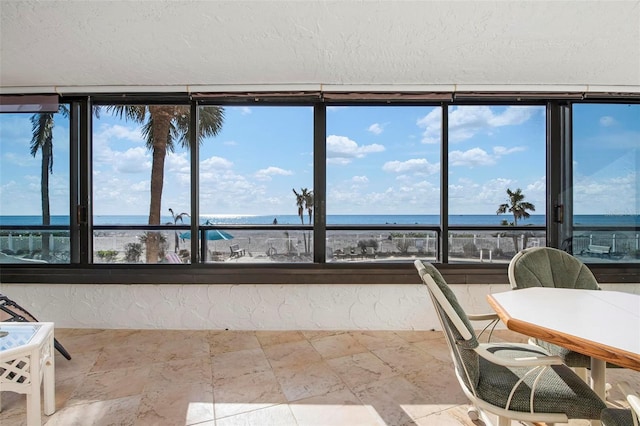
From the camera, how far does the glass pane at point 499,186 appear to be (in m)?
3.12

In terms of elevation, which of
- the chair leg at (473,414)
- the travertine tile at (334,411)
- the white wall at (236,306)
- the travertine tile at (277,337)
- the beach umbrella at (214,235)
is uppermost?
the beach umbrella at (214,235)

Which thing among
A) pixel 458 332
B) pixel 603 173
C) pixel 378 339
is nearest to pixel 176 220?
pixel 378 339

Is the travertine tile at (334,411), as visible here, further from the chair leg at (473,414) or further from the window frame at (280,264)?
the window frame at (280,264)

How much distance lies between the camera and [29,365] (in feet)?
5.14

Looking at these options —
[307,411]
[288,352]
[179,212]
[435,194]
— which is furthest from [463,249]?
[179,212]

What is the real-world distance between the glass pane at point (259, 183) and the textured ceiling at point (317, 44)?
24.2 inches

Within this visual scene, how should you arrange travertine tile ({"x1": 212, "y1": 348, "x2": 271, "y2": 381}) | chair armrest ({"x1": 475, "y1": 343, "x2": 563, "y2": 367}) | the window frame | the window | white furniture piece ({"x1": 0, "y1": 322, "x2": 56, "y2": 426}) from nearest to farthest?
chair armrest ({"x1": 475, "y1": 343, "x2": 563, "y2": 367}) → white furniture piece ({"x1": 0, "y1": 322, "x2": 56, "y2": 426}) → travertine tile ({"x1": 212, "y1": 348, "x2": 271, "y2": 381}) → the window frame → the window

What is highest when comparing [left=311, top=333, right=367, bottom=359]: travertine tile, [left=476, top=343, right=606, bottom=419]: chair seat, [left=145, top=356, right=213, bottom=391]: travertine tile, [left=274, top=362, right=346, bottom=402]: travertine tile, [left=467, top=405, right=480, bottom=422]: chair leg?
[left=476, top=343, right=606, bottom=419]: chair seat

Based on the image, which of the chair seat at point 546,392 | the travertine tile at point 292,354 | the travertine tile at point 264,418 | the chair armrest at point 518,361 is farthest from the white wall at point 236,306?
the chair armrest at point 518,361

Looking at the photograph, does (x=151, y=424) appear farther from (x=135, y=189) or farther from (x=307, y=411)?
(x=135, y=189)

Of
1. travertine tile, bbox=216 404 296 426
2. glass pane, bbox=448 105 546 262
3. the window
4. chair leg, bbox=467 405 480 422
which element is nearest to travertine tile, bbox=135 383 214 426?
travertine tile, bbox=216 404 296 426

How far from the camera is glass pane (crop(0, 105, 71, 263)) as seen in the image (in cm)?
304

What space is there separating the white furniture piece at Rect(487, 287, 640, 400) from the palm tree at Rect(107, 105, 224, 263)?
287 centimetres

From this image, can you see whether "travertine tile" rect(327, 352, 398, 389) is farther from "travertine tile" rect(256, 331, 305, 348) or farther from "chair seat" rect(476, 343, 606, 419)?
"chair seat" rect(476, 343, 606, 419)
